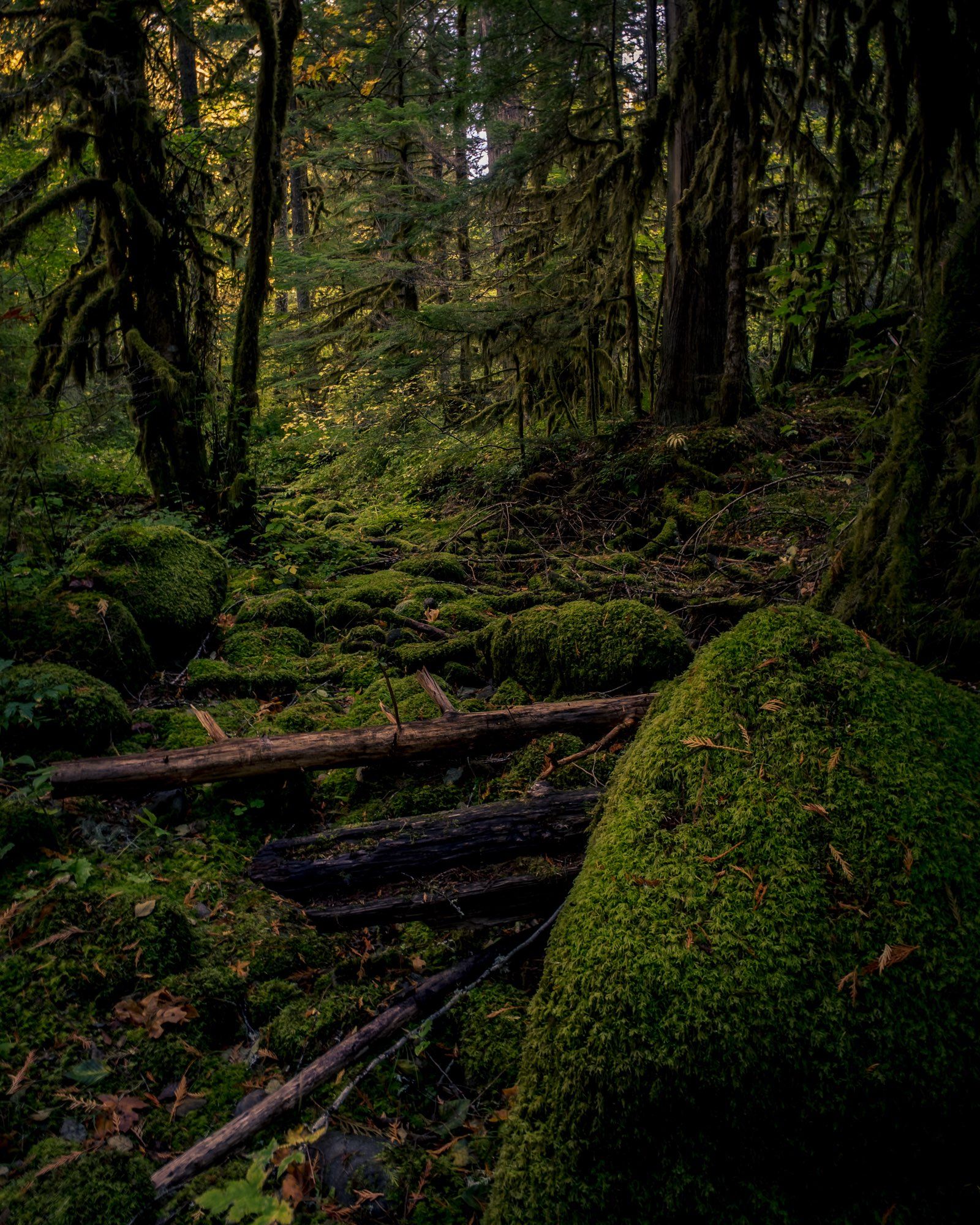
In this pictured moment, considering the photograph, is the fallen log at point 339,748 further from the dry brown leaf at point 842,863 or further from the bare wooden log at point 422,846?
the dry brown leaf at point 842,863

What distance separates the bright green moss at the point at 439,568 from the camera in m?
7.04

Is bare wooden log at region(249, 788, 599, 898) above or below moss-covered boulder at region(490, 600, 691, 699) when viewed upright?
below

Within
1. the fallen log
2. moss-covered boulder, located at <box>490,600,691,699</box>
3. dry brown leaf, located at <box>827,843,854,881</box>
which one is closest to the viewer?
dry brown leaf, located at <box>827,843,854,881</box>

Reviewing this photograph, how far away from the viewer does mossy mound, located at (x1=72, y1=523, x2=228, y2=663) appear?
15.9 feet

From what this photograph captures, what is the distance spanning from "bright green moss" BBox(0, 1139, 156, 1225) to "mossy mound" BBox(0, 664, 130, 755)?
1.99m

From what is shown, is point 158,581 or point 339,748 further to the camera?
point 158,581

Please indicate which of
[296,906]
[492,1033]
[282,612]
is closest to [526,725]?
[296,906]

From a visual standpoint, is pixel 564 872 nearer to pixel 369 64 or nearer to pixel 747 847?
pixel 747 847

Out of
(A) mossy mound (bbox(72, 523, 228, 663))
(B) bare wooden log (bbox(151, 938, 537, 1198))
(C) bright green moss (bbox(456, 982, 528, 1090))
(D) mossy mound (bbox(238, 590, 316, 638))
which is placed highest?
(A) mossy mound (bbox(72, 523, 228, 663))

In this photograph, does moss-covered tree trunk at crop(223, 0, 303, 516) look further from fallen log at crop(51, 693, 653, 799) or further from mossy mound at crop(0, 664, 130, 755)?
fallen log at crop(51, 693, 653, 799)

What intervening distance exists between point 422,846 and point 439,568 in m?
4.56

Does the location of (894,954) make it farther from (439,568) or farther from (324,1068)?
(439,568)

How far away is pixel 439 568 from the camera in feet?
23.3

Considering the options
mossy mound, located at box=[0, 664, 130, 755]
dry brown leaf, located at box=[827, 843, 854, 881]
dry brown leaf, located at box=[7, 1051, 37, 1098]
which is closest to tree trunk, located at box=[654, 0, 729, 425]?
mossy mound, located at box=[0, 664, 130, 755]
